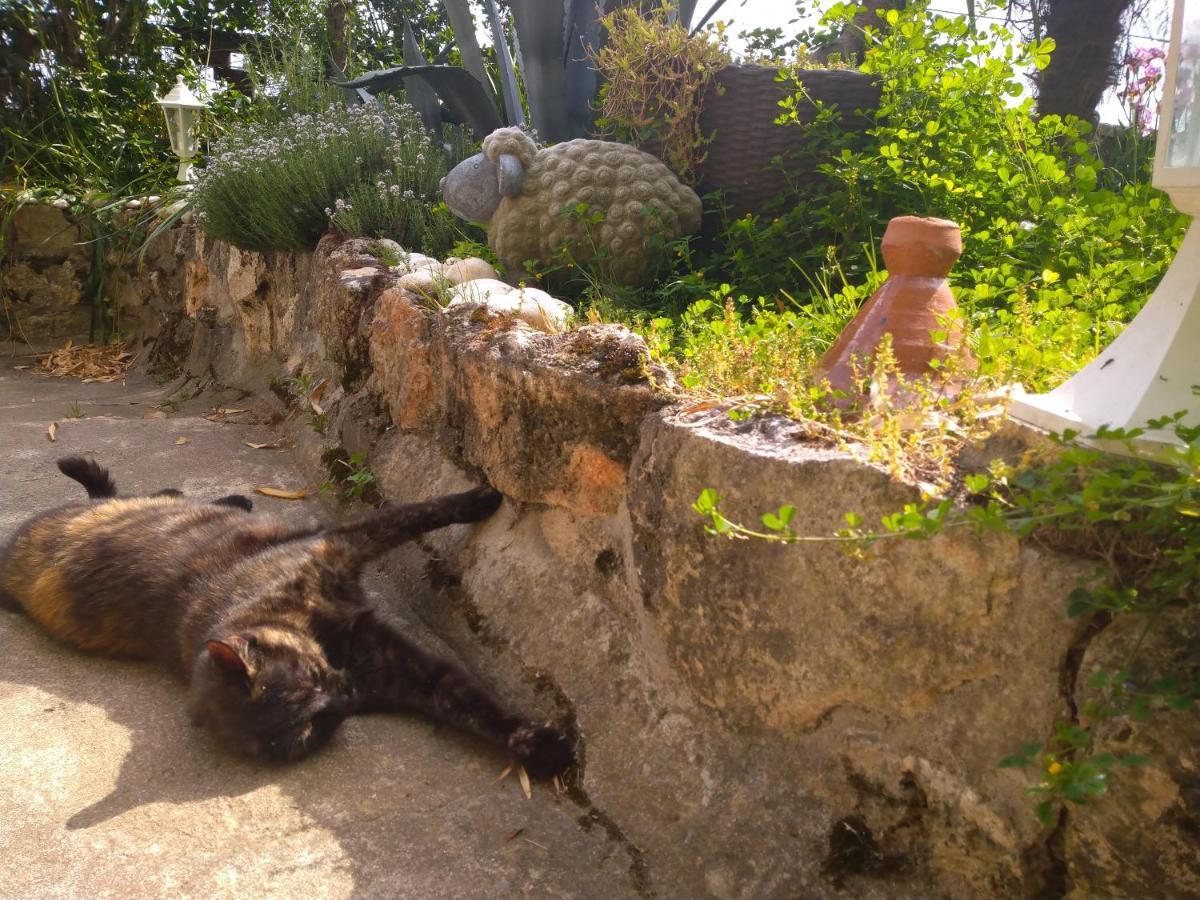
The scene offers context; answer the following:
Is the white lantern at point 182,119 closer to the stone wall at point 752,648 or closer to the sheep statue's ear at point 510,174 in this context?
the sheep statue's ear at point 510,174

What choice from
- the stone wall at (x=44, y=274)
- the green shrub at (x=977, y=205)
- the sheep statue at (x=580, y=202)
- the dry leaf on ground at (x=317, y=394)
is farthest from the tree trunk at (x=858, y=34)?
the stone wall at (x=44, y=274)

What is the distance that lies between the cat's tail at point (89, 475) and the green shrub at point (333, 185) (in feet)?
5.88

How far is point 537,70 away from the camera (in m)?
5.07

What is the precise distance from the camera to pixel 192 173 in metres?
7.37

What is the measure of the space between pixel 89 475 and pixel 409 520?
166 cm

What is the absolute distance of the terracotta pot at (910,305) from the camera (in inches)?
89.0

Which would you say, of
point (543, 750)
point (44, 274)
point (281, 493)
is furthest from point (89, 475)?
point (44, 274)

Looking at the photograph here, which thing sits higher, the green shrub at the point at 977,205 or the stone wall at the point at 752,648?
the green shrub at the point at 977,205

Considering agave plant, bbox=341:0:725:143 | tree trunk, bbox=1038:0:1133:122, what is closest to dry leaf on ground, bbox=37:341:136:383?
agave plant, bbox=341:0:725:143

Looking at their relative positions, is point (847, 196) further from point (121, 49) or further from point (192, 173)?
point (121, 49)

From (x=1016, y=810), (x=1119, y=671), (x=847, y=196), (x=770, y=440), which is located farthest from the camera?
(x=847, y=196)

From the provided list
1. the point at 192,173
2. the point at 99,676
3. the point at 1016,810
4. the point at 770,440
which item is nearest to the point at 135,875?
the point at 99,676

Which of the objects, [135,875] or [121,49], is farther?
[121,49]

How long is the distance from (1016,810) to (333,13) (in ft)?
32.6
